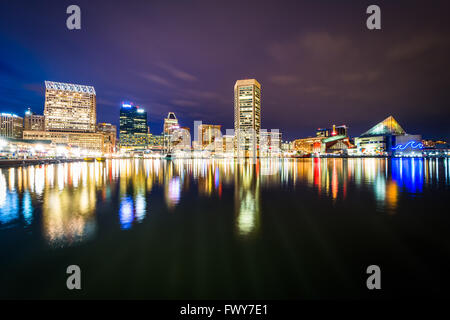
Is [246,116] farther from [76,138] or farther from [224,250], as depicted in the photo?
[224,250]

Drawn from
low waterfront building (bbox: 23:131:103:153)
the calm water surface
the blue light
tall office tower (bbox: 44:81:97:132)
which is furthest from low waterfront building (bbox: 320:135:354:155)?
tall office tower (bbox: 44:81:97:132)

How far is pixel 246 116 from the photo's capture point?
192 meters

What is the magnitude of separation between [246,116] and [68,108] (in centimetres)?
14877

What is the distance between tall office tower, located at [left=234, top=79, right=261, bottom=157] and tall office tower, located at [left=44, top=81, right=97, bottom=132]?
127 meters

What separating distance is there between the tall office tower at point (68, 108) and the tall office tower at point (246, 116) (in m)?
127

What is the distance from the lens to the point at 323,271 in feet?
16.3

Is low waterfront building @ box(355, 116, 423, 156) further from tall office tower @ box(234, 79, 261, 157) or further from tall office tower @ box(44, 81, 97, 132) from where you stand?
tall office tower @ box(44, 81, 97, 132)

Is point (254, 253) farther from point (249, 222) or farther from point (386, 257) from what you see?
point (386, 257)

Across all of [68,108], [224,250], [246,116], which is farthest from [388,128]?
[68,108]

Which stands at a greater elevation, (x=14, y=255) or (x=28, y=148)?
(x=28, y=148)

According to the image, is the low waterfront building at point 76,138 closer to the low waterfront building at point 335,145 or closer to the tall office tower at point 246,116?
the tall office tower at point 246,116

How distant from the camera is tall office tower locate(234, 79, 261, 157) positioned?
189 metres
